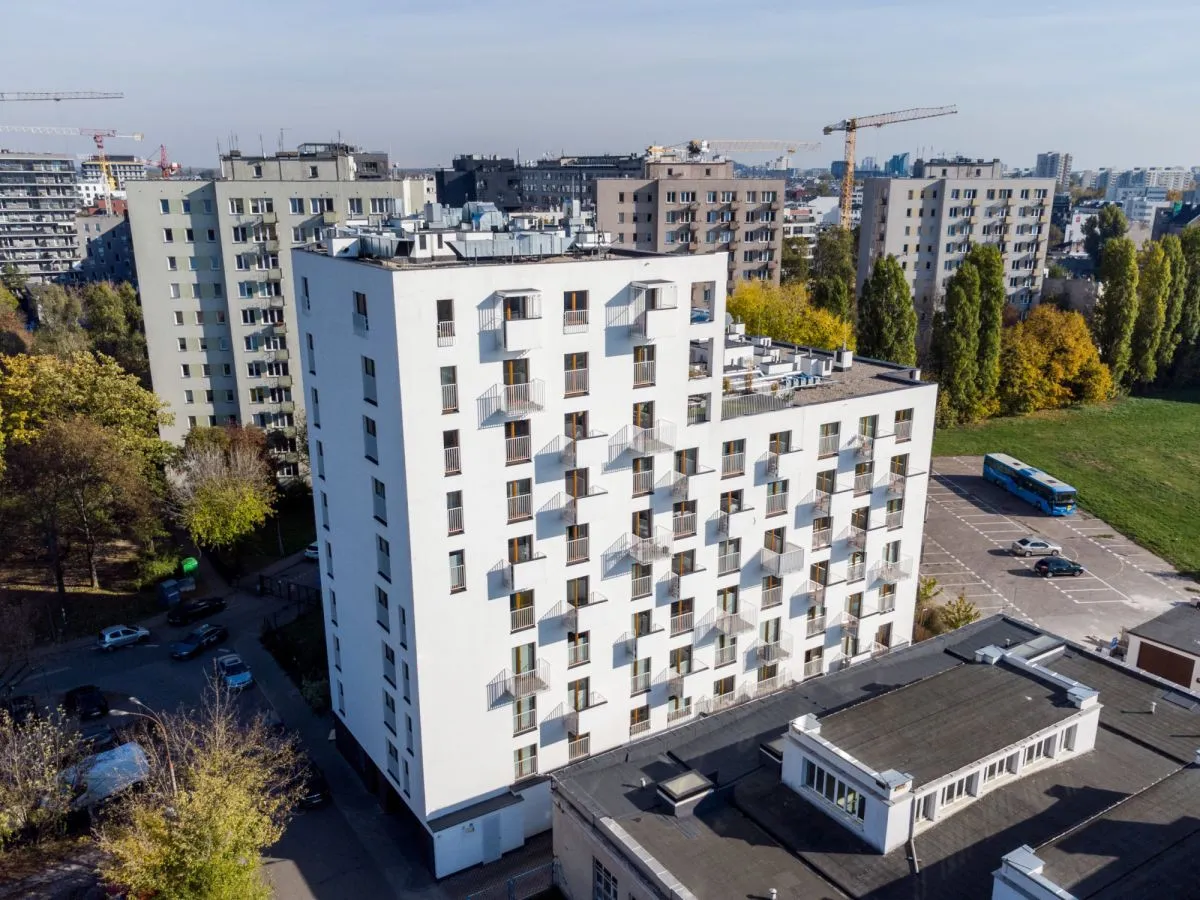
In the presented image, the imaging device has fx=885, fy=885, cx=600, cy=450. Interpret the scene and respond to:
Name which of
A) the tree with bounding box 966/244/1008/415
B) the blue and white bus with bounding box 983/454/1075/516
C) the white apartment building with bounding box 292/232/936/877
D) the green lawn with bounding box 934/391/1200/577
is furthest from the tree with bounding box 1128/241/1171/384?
the white apartment building with bounding box 292/232/936/877

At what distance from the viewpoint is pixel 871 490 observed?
38625 millimetres

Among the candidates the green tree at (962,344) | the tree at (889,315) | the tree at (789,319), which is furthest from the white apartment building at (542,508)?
the green tree at (962,344)

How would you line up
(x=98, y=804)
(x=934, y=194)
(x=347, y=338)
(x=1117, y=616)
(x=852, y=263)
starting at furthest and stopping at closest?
(x=852, y=263)
(x=934, y=194)
(x=1117, y=616)
(x=98, y=804)
(x=347, y=338)

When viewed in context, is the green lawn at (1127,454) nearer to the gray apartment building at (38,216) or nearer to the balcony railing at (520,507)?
the balcony railing at (520,507)

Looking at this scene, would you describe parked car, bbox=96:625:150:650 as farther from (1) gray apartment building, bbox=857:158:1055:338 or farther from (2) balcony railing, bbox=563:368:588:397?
(1) gray apartment building, bbox=857:158:1055:338

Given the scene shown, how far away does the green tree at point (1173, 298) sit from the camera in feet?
305

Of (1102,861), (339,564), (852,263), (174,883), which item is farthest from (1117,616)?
(852,263)

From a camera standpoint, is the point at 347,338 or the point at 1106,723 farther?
the point at 1106,723

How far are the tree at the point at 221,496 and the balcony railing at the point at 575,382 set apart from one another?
102 ft

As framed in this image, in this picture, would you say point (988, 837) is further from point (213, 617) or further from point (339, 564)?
point (213, 617)

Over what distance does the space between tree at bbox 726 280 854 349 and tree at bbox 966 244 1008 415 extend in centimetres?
1323

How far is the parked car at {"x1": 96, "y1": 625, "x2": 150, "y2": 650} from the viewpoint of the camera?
4716 centimetres

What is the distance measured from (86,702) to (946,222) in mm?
91981

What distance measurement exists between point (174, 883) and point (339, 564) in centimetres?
1228
